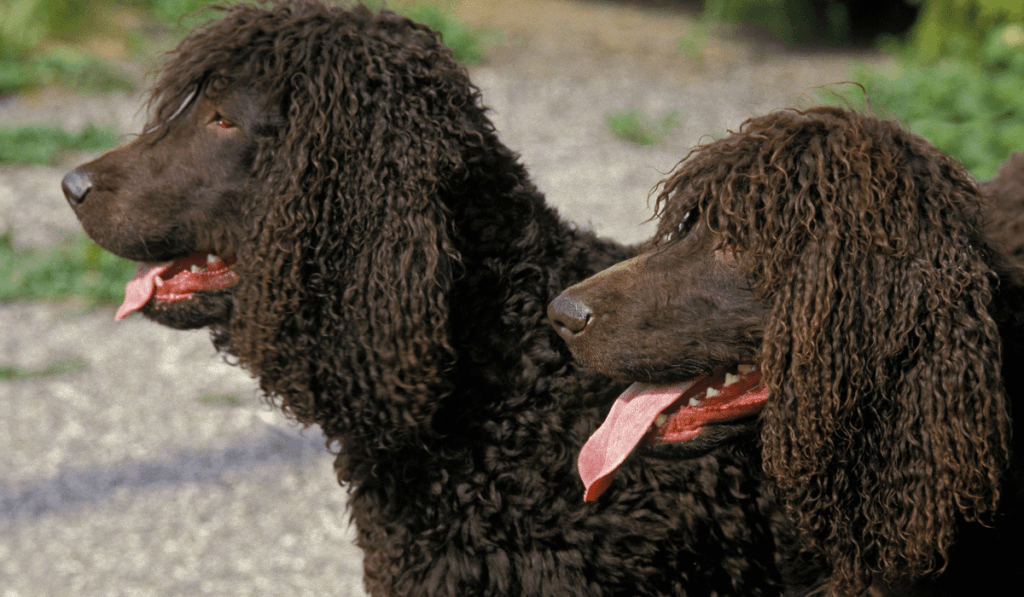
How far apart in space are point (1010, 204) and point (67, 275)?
5205 mm

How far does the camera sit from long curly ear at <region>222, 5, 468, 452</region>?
227 cm

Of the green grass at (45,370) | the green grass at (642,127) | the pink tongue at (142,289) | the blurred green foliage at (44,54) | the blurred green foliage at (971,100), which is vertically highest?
the blurred green foliage at (971,100)

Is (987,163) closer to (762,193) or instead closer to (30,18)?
(762,193)

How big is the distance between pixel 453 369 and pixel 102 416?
109 inches

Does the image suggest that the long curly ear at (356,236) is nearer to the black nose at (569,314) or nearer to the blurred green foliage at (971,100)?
the black nose at (569,314)

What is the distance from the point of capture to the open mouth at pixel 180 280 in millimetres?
2520

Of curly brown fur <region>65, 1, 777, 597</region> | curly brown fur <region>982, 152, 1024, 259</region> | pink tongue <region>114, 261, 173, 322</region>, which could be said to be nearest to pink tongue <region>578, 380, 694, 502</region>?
curly brown fur <region>65, 1, 777, 597</region>

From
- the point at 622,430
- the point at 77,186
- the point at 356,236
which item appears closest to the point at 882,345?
the point at 622,430

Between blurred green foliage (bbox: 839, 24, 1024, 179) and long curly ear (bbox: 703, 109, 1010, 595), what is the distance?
4.13 m

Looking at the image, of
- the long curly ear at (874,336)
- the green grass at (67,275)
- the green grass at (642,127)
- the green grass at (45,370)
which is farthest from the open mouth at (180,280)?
the green grass at (642,127)

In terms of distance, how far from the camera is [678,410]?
2.11 metres

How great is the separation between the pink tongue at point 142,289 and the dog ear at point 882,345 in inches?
66.7

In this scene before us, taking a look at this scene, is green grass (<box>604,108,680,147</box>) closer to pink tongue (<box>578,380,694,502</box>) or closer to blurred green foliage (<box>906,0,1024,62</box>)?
blurred green foliage (<box>906,0,1024,62</box>)

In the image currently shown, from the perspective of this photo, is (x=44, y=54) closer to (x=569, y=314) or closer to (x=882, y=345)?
(x=569, y=314)
